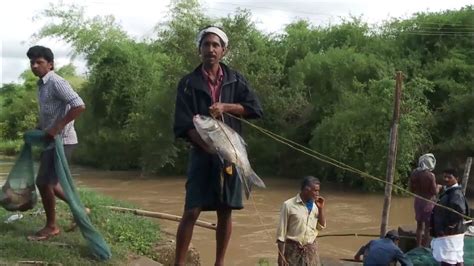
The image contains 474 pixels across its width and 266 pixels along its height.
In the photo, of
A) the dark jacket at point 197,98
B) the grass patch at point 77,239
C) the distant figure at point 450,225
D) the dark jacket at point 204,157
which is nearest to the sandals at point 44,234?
the grass patch at point 77,239

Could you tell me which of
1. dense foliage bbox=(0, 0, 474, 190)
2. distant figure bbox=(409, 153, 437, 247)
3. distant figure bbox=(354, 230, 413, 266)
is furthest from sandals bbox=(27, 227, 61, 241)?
dense foliage bbox=(0, 0, 474, 190)

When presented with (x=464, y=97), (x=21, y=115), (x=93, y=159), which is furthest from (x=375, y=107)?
(x=21, y=115)

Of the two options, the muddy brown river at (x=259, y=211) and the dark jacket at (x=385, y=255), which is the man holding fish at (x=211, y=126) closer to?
the dark jacket at (x=385, y=255)

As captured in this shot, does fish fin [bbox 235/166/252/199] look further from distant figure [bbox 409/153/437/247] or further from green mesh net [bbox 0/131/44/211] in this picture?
distant figure [bbox 409/153/437/247]

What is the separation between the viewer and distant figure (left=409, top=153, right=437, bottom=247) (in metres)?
7.91

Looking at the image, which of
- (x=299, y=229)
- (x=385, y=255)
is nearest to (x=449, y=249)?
(x=385, y=255)

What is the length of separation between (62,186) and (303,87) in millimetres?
20216

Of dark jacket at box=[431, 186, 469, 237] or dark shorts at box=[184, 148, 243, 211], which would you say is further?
dark jacket at box=[431, 186, 469, 237]

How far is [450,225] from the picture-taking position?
654cm

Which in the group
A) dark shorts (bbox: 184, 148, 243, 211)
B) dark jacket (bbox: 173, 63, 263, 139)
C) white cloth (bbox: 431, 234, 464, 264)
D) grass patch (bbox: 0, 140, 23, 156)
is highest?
dark jacket (bbox: 173, 63, 263, 139)

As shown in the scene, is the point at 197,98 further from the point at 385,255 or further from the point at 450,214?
the point at 450,214

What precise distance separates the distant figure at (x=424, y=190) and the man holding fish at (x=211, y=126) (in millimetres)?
5035

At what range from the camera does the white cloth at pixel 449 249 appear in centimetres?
658

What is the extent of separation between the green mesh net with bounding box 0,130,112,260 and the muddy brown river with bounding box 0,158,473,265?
2957 mm
